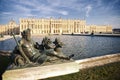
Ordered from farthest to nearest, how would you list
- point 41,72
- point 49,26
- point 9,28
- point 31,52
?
point 9,28
point 49,26
point 31,52
point 41,72

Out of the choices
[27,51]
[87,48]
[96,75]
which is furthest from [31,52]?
[87,48]

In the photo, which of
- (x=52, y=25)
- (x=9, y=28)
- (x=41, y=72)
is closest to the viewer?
(x=41, y=72)

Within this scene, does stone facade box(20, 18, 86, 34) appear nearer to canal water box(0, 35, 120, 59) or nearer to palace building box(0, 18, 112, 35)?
palace building box(0, 18, 112, 35)

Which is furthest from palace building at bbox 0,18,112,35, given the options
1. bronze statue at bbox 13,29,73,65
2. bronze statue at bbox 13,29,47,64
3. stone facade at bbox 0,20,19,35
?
bronze statue at bbox 13,29,47,64

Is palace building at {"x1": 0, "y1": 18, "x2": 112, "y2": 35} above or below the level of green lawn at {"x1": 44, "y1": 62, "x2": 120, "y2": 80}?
above

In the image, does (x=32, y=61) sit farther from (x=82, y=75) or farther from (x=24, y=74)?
(x=82, y=75)

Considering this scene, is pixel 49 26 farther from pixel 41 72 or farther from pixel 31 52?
pixel 41 72

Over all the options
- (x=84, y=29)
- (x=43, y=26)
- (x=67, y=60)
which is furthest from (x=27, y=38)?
(x=84, y=29)

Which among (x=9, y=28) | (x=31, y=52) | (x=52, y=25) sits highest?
(x=52, y=25)

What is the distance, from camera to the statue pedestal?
3.48 meters

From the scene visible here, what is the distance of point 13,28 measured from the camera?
69062 millimetres

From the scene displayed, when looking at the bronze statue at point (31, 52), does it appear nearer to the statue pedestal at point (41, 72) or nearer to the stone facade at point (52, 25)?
the statue pedestal at point (41, 72)

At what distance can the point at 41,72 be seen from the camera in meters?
3.75

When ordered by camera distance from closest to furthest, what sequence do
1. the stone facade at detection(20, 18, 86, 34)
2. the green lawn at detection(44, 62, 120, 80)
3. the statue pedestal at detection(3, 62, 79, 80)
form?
Answer: the statue pedestal at detection(3, 62, 79, 80), the green lawn at detection(44, 62, 120, 80), the stone facade at detection(20, 18, 86, 34)
